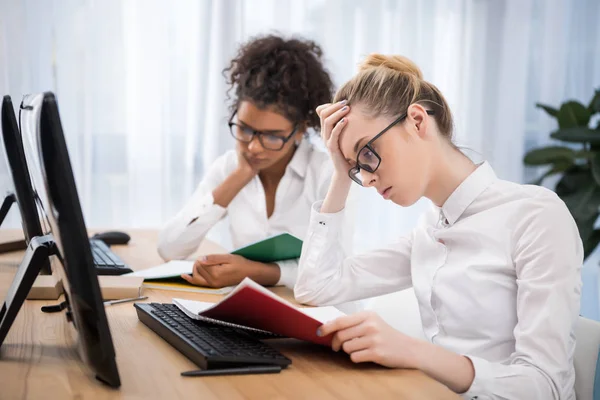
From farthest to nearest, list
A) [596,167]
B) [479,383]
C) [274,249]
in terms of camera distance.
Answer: [596,167] → [274,249] → [479,383]

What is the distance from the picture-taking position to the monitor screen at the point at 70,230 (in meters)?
0.75

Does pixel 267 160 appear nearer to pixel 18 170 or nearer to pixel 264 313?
pixel 18 170

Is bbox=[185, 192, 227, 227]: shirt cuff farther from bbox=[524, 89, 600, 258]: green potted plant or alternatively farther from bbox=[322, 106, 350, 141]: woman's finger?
bbox=[524, 89, 600, 258]: green potted plant

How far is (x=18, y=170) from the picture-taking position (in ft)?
4.24

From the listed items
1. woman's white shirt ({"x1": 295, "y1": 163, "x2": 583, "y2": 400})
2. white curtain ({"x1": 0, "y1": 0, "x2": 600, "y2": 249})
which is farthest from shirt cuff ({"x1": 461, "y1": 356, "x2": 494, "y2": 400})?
white curtain ({"x1": 0, "y1": 0, "x2": 600, "y2": 249})

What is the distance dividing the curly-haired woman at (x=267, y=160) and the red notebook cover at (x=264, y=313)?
0.91 metres

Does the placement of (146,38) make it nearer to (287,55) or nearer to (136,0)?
(136,0)

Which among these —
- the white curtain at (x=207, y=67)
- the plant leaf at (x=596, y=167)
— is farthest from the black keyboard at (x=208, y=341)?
the plant leaf at (x=596, y=167)

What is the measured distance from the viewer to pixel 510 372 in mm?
1136

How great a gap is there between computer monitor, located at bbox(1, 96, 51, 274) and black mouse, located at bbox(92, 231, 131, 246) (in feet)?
3.14

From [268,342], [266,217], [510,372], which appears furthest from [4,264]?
[510,372]

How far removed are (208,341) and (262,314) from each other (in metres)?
0.09

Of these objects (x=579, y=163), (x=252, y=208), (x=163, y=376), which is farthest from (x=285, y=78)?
(x=579, y=163)

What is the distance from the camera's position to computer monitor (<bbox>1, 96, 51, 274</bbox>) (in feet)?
4.21
